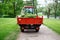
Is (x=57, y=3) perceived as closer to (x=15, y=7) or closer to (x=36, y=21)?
(x=15, y=7)

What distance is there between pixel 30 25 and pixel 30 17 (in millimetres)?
1062

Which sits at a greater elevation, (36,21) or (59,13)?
(36,21)

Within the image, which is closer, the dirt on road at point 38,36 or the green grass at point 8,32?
the dirt on road at point 38,36

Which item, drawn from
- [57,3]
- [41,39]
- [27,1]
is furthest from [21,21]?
[27,1]

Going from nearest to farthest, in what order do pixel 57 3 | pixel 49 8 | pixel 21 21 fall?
pixel 21 21
pixel 57 3
pixel 49 8

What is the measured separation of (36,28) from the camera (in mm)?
19344

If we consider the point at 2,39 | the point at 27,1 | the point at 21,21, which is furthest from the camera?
the point at 27,1

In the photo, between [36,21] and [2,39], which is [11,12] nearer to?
[36,21]

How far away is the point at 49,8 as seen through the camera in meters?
61.4

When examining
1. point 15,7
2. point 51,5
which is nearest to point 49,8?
point 51,5

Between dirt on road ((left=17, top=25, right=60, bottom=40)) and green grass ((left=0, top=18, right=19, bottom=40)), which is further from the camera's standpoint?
green grass ((left=0, top=18, right=19, bottom=40))

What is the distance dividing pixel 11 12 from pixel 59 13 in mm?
14076

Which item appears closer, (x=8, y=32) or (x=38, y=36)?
(x=38, y=36)

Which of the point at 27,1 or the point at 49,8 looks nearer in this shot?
the point at 49,8
